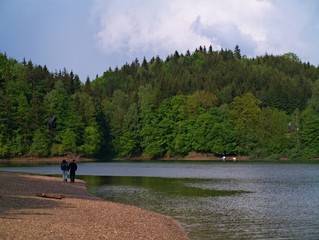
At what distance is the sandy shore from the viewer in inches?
786

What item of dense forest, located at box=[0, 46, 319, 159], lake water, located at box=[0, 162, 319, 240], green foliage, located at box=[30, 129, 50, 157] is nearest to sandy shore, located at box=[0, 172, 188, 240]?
lake water, located at box=[0, 162, 319, 240]

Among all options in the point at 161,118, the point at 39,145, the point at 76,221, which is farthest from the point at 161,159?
the point at 76,221

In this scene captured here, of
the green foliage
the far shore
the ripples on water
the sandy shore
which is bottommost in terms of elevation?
the ripples on water

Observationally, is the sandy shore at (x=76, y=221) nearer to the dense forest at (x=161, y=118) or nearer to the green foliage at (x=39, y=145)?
the green foliage at (x=39, y=145)

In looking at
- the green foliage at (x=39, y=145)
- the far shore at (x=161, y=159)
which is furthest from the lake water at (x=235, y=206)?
the green foliage at (x=39, y=145)

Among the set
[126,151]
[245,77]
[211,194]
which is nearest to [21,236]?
[211,194]

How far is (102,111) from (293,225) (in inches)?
5289

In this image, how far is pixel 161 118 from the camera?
154625 millimetres

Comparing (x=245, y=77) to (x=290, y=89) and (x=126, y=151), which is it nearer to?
(x=290, y=89)

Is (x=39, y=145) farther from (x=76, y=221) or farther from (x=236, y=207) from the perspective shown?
(x=76, y=221)

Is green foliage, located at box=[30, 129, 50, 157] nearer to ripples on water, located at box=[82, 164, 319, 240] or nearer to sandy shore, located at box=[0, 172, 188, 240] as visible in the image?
ripples on water, located at box=[82, 164, 319, 240]

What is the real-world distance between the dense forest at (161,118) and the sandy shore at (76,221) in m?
104

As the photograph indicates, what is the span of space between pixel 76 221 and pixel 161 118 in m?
131

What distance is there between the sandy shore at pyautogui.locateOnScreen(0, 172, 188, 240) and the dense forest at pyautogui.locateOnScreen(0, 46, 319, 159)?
343 feet
